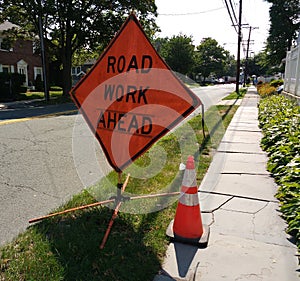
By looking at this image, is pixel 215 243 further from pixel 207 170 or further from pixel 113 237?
pixel 207 170

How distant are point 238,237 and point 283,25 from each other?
44.1 meters

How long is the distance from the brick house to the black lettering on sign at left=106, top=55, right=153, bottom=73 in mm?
28336

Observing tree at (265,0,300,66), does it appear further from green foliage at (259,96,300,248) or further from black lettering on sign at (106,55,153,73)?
black lettering on sign at (106,55,153,73)

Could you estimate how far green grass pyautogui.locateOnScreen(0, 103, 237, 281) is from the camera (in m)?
2.37

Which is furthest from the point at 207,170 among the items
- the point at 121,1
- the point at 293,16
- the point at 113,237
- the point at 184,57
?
the point at 184,57

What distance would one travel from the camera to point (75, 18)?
20672 mm

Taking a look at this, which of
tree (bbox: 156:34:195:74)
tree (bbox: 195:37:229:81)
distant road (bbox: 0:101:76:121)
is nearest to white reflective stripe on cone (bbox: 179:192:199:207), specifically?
distant road (bbox: 0:101:76:121)

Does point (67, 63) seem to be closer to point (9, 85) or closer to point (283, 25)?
point (9, 85)

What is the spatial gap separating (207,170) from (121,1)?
20.3 metres

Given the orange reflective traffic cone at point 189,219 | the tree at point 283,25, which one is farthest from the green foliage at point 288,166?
A: the tree at point 283,25

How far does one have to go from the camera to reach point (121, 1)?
71.7 ft

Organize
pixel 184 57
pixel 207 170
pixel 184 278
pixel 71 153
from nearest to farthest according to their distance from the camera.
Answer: pixel 184 278 < pixel 207 170 < pixel 71 153 < pixel 184 57

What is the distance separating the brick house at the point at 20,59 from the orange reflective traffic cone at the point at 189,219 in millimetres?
29268

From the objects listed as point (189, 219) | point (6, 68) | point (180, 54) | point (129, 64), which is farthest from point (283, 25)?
point (189, 219)
